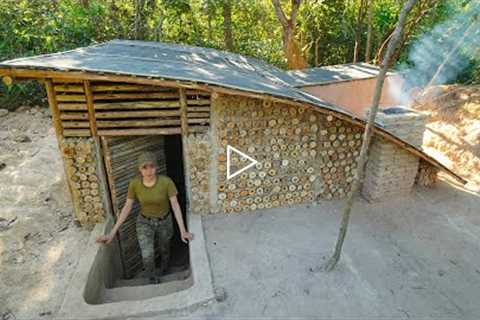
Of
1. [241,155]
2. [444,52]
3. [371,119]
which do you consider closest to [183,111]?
[241,155]

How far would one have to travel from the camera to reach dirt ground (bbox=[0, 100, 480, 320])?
339cm

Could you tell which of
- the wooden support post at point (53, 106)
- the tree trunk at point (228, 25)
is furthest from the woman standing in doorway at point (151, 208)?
the tree trunk at point (228, 25)

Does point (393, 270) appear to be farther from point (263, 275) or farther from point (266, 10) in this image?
point (266, 10)

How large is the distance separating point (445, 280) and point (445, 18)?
38.1 feet

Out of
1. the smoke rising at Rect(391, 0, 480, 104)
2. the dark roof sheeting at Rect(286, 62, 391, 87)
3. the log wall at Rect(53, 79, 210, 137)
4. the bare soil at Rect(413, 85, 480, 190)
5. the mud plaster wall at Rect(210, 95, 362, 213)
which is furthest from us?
the smoke rising at Rect(391, 0, 480, 104)

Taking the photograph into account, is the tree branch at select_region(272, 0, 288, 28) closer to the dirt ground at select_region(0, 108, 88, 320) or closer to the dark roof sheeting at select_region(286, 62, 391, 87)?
the dark roof sheeting at select_region(286, 62, 391, 87)

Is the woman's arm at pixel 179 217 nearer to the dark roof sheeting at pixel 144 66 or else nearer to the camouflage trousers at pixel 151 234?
the camouflage trousers at pixel 151 234

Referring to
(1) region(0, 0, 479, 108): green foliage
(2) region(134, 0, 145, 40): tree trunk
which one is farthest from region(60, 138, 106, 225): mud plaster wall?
(2) region(134, 0, 145, 40): tree trunk

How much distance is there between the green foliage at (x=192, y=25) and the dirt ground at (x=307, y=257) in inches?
238

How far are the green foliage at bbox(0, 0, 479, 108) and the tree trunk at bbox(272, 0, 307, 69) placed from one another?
198cm

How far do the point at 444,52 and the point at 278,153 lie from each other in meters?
10.2

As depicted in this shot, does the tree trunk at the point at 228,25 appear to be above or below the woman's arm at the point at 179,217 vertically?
above

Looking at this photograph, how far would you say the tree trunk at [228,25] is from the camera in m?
11.9

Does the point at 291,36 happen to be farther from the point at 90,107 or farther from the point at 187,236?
the point at 187,236
